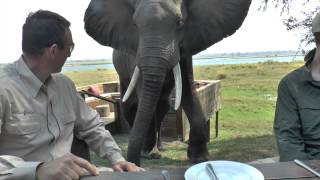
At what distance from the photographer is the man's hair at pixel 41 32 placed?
241cm

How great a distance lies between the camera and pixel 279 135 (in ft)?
9.62

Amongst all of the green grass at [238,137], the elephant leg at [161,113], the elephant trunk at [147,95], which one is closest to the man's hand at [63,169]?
the elephant trunk at [147,95]

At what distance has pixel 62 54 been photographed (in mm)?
2516

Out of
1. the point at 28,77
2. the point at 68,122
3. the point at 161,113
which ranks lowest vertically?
the point at 161,113

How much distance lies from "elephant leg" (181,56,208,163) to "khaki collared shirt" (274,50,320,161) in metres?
2.96

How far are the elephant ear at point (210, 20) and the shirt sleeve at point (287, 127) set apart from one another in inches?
108

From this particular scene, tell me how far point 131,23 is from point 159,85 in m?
1.38

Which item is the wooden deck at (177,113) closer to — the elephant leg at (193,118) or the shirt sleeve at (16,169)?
the elephant leg at (193,118)

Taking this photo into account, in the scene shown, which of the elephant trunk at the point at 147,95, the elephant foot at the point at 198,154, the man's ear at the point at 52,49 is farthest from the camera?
the elephant foot at the point at 198,154

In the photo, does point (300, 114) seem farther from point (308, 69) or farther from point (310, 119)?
point (308, 69)

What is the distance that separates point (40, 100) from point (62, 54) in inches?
10.0

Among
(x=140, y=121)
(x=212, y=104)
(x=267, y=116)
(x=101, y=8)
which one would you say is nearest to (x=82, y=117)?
(x=140, y=121)

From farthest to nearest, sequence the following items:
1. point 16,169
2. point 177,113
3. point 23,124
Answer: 1. point 177,113
2. point 23,124
3. point 16,169

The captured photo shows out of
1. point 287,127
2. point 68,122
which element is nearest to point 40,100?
point 68,122
